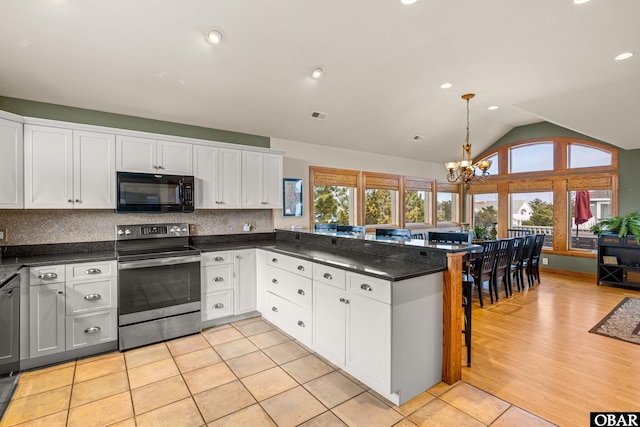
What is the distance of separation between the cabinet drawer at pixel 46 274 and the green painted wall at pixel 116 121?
1679 mm

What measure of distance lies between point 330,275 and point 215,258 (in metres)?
1.65

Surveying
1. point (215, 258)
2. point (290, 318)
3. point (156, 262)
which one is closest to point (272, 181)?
point (215, 258)

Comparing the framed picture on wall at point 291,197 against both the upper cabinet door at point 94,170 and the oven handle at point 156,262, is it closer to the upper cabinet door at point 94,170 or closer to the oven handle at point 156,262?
the oven handle at point 156,262

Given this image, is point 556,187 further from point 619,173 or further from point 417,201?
point 417,201

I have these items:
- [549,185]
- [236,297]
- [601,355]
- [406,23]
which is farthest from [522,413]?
[549,185]

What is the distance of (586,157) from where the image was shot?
629cm

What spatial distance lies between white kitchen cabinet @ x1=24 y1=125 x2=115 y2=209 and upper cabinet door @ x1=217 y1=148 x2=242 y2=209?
1179 mm

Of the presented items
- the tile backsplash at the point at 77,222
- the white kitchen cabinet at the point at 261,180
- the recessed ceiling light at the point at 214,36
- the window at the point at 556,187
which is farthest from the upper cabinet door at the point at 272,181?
the window at the point at 556,187

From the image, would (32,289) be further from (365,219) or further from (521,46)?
(521,46)

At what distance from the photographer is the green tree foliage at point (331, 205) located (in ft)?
A: 18.3

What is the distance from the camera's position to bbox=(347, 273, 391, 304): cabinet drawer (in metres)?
2.19

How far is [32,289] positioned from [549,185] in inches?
340

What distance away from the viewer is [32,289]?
2752 mm

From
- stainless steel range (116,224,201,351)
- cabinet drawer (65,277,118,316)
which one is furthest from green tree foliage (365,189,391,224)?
cabinet drawer (65,277,118,316)
